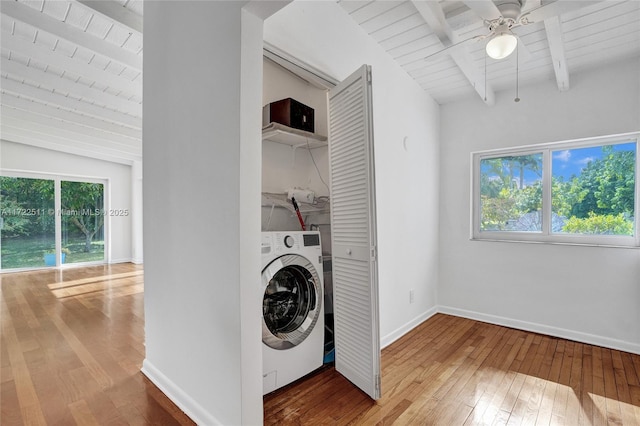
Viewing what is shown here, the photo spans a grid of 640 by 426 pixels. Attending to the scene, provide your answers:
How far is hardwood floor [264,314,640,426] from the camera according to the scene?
1.69 meters

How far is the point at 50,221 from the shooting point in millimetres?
6023

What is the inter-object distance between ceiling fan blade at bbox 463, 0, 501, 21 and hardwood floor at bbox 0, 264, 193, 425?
284 cm

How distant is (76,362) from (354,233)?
2.25 metres

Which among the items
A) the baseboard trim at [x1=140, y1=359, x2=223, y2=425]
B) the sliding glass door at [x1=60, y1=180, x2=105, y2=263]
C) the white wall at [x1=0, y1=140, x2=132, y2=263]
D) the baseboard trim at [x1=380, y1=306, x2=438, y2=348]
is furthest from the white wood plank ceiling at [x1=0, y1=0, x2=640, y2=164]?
the sliding glass door at [x1=60, y1=180, x2=105, y2=263]

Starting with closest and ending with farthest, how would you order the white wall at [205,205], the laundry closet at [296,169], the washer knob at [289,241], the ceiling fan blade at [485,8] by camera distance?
the white wall at [205,205], the ceiling fan blade at [485,8], the washer knob at [289,241], the laundry closet at [296,169]

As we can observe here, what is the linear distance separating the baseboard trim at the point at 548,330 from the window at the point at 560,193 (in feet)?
2.72

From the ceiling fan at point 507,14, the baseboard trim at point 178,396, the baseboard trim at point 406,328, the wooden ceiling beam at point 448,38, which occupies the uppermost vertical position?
the wooden ceiling beam at point 448,38

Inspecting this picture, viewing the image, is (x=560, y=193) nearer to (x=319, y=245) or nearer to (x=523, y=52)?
(x=523, y=52)

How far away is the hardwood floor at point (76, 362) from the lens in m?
1.67

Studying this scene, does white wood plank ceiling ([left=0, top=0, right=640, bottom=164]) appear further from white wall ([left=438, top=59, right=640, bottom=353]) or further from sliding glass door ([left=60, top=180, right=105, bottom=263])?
sliding glass door ([left=60, top=180, right=105, bottom=263])

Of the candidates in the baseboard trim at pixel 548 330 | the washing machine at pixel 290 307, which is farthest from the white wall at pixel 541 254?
the washing machine at pixel 290 307

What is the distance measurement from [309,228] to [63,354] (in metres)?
2.14

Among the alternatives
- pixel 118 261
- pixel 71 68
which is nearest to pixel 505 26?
pixel 71 68

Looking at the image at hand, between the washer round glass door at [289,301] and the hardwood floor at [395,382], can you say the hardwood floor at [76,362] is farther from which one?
the washer round glass door at [289,301]
